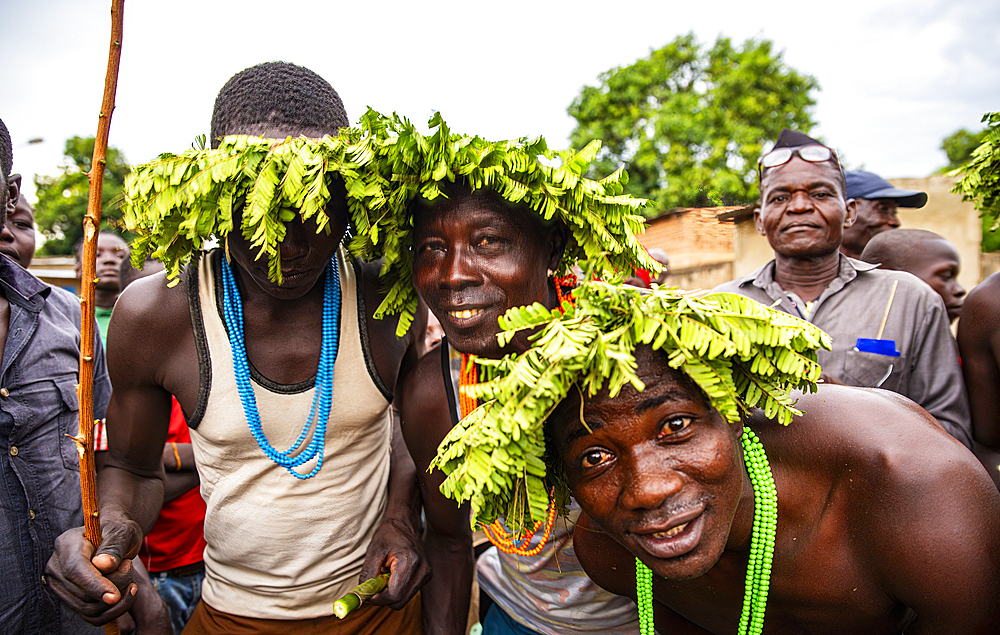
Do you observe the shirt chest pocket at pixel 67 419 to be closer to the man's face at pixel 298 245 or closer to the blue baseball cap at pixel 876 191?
the man's face at pixel 298 245

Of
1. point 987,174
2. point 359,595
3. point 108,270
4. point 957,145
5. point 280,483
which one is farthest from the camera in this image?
point 957,145

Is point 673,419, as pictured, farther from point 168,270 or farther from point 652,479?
point 168,270

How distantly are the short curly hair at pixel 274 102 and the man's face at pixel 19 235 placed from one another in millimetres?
2176

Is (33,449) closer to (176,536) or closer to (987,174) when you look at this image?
(176,536)

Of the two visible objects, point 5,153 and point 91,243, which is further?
point 5,153

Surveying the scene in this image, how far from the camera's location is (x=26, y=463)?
2.34 m

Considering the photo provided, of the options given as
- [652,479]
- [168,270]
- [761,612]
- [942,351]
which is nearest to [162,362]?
[168,270]

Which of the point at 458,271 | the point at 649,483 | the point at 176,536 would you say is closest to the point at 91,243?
the point at 458,271

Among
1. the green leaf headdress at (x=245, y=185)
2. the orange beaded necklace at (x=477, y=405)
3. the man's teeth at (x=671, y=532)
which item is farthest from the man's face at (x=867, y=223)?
the green leaf headdress at (x=245, y=185)

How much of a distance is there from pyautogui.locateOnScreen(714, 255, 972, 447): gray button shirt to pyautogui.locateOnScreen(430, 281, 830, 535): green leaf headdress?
171cm

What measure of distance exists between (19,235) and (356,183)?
292 cm

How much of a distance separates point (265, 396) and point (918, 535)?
74.3 inches

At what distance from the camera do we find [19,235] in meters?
3.59

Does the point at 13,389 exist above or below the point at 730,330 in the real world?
below
